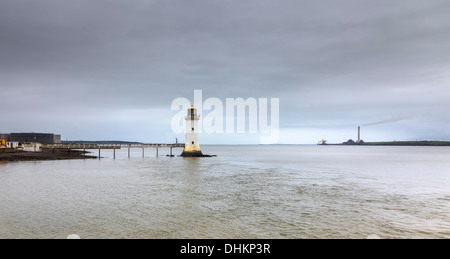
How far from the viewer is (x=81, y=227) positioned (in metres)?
13.1

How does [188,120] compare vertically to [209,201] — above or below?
above

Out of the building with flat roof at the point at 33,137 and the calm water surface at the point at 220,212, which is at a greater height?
the building with flat roof at the point at 33,137

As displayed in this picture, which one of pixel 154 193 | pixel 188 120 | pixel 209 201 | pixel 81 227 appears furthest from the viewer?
pixel 188 120

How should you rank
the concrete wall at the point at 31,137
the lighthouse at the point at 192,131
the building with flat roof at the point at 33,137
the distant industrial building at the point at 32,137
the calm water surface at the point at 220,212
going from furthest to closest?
the concrete wall at the point at 31,137 → the building with flat roof at the point at 33,137 → the distant industrial building at the point at 32,137 → the lighthouse at the point at 192,131 → the calm water surface at the point at 220,212

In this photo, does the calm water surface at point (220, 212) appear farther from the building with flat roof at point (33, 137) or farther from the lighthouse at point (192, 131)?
the building with flat roof at point (33, 137)

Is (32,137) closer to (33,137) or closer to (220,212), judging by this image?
(33,137)

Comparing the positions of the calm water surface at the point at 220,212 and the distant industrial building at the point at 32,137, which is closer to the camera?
the calm water surface at the point at 220,212

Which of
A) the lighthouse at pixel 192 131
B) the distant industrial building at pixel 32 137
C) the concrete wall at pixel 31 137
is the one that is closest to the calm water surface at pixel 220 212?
the lighthouse at pixel 192 131

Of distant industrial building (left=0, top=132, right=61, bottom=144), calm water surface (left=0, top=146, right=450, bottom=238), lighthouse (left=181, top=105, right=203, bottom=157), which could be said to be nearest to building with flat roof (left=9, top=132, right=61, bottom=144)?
distant industrial building (left=0, top=132, right=61, bottom=144)

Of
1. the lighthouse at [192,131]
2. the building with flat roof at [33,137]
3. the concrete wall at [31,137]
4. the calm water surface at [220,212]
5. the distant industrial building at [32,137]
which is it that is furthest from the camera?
the concrete wall at [31,137]
